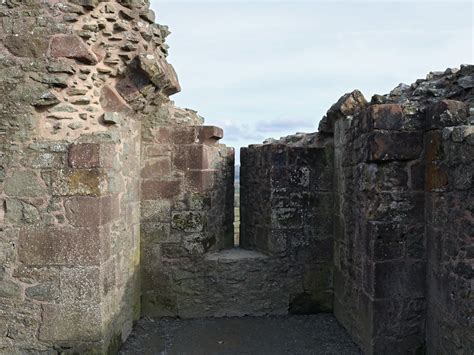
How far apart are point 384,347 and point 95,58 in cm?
416

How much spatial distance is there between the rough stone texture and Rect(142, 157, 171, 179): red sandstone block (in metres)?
2.34

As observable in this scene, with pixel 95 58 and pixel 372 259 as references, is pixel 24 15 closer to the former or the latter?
pixel 95 58

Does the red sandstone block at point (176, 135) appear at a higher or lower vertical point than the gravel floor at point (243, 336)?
higher

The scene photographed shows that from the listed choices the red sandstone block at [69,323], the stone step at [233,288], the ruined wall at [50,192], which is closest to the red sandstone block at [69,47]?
the ruined wall at [50,192]

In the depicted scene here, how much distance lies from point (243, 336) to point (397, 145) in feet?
9.57

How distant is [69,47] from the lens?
4.46m

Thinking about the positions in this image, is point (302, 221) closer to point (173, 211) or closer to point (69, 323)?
point (173, 211)

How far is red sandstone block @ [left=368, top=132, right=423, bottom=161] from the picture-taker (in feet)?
14.4

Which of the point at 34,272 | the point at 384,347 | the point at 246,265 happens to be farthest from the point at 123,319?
the point at 384,347

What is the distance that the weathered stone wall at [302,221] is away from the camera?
6.18 m

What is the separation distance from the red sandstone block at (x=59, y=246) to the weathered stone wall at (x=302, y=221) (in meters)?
2.68

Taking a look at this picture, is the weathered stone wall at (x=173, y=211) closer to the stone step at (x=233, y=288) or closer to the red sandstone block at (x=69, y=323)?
the stone step at (x=233, y=288)

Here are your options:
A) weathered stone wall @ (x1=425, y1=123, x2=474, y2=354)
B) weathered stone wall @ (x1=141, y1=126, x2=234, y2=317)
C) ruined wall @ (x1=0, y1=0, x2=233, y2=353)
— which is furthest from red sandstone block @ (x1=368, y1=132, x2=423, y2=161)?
ruined wall @ (x1=0, y1=0, x2=233, y2=353)

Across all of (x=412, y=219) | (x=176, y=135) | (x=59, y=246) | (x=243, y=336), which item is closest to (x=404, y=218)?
(x=412, y=219)
